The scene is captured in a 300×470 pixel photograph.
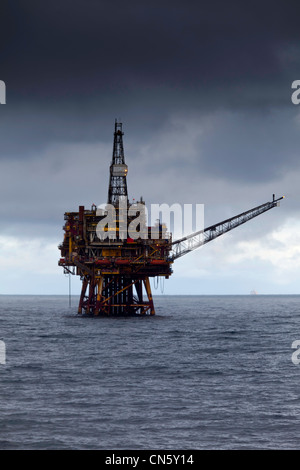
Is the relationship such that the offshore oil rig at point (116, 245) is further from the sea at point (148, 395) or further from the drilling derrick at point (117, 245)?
the sea at point (148, 395)

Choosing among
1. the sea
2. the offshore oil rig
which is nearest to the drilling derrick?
the offshore oil rig

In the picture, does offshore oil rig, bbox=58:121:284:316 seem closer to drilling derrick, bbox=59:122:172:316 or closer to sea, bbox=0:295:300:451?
drilling derrick, bbox=59:122:172:316

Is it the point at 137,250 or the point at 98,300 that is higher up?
the point at 137,250

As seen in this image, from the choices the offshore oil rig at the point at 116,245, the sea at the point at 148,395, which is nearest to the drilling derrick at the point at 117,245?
the offshore oil rig at the point at 116,245

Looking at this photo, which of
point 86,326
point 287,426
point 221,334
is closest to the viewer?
point 287,426

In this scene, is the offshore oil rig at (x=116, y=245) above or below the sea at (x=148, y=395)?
above

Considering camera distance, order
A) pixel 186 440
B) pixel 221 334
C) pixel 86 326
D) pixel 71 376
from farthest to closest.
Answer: pixel 86 326
pixel 221 334
pixel 71 376
pixel 186 440

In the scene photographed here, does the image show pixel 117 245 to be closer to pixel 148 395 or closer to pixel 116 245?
pixel 116 245

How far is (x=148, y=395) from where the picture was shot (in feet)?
97.9

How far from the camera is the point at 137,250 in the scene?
74062mm

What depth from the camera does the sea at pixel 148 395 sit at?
2277cm
